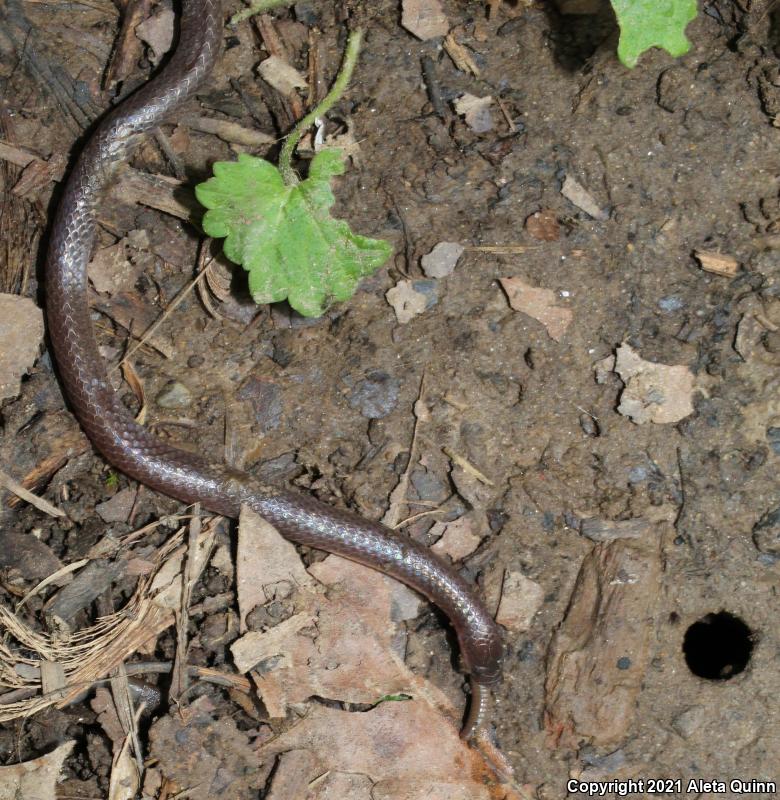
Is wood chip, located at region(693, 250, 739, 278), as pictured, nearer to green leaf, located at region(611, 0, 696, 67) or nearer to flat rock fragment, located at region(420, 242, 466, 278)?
green leaf, located at region(611, 0, 696, 67)

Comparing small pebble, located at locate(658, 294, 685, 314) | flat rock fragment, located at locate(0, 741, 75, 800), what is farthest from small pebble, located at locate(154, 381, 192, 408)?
small pebble, located at locate(658, 294, 685, 314)

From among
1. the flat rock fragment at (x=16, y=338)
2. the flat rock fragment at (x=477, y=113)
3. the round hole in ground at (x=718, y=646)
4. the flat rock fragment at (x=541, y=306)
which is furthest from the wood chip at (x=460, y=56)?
the round hole in ground at (x=718, y=646)

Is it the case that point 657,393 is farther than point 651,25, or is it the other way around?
point 657,393

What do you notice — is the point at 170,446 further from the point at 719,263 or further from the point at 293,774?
the point at 719,263

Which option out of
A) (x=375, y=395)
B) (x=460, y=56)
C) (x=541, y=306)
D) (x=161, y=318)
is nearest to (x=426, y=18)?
(x=460, y=56)

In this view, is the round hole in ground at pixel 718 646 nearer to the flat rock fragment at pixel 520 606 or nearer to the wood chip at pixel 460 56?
the flat rock fragment at pixel 520 606

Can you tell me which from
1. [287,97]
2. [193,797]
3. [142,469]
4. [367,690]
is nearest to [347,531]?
[367,690]

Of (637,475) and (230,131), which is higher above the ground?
(230,131)
